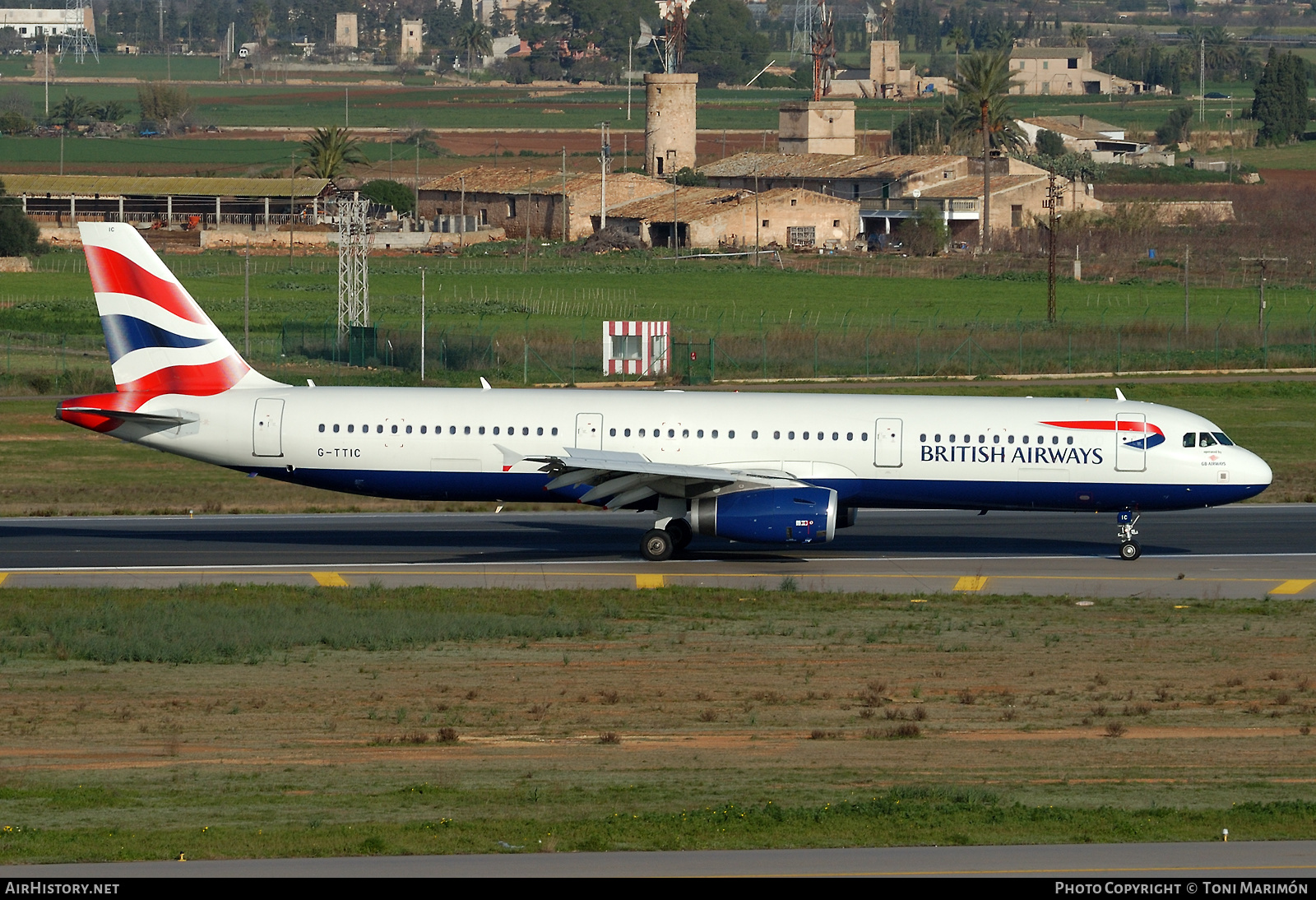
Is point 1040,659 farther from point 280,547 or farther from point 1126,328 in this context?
point 1126,328

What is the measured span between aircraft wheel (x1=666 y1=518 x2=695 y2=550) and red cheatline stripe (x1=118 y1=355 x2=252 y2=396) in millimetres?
10923

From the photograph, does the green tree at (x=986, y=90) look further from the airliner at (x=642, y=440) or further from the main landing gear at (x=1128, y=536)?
the airliner at (x=642, y=440)

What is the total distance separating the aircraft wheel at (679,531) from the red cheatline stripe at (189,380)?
35.8ft

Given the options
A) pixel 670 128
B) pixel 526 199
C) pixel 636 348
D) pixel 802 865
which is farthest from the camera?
pixel 670 128

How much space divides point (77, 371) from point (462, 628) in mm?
42085

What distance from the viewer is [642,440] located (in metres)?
38.3

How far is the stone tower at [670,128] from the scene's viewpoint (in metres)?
189

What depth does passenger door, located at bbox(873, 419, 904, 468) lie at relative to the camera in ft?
124

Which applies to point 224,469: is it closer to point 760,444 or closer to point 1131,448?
point 760,444

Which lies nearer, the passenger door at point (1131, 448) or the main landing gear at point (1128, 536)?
the passenger door at point (1131, 448)

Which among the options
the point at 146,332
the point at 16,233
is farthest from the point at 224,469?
the point at 16,233

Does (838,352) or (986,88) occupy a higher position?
(986,88)

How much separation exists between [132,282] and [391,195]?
126 meters

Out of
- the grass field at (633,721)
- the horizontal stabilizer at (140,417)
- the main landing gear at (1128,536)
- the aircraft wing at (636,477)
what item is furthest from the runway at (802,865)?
the horizontal stabilizer at (140,417)
